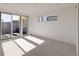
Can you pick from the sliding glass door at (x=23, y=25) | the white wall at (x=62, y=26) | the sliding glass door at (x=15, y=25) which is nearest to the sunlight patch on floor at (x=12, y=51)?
the white wall at (x=62, y=26)

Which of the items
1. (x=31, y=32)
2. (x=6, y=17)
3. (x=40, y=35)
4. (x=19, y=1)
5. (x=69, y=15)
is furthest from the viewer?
(x=31, y=32)

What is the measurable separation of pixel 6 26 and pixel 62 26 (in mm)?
4430

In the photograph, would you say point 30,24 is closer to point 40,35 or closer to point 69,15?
point 40,35

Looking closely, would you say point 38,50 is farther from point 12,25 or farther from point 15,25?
point 15,25

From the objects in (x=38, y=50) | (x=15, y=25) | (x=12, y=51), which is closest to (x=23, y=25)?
(x=15, y=25)

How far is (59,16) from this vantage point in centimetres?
656

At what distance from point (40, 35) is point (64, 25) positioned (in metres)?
3.12

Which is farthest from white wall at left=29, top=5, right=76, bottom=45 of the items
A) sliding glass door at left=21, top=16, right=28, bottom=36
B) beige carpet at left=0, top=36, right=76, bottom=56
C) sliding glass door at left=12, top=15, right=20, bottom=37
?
sliding glass door at left=12, top=15, right=20, bottom=37

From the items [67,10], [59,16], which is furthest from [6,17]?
[67,10]

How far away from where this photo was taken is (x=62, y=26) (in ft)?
20.6

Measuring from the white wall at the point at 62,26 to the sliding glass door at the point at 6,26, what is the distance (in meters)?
2.67

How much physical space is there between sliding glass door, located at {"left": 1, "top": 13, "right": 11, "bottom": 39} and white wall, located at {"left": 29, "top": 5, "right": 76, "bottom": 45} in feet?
8.75

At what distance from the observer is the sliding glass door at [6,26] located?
726cm

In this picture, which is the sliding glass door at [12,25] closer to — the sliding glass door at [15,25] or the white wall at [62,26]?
the sliding glass door at [15,25]
